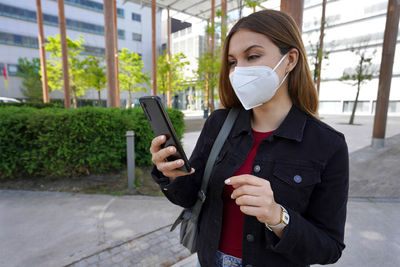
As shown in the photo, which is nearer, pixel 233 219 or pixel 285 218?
pixel 285 218

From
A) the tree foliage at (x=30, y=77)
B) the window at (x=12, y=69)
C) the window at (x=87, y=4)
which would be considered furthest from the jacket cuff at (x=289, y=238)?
the window at (x=87, y=4)

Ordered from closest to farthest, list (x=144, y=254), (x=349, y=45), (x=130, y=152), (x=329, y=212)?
(x=329, y=212) < (x=144, y=254) < (x=130, y=152) < (x=349, y=45)

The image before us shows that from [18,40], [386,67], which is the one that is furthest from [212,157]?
[18,40]

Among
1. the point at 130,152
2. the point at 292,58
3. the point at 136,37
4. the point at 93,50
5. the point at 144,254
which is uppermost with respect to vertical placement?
the point at 136,37

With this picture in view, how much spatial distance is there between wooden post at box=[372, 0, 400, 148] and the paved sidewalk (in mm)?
3732

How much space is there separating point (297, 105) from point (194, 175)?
0.76 m

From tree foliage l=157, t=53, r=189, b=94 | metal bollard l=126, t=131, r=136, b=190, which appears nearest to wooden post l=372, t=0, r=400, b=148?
metal bollard l=126, t=131, r=136, b=190

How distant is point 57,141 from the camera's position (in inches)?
178

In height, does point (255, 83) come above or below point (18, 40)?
below

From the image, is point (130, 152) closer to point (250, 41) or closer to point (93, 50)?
point (250, 41)

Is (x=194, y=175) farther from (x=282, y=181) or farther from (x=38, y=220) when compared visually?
(x=38, y=220)

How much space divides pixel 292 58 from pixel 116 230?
3.16m

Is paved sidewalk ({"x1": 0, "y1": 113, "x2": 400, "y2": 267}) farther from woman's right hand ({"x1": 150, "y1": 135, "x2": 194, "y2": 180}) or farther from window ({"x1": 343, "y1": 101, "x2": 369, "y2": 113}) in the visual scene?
window ({"x1": 343, "y1": 101, "x2": 369, "y2": 113})

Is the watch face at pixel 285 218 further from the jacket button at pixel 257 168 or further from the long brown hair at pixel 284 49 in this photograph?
the long brown hair at pixel 284 49
